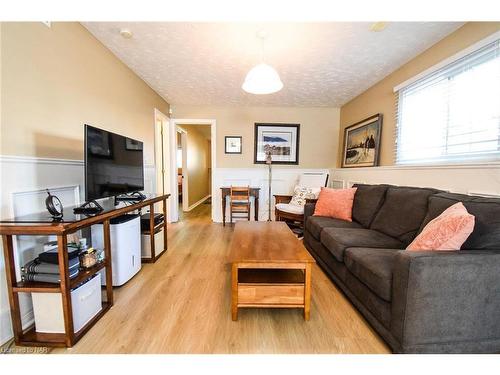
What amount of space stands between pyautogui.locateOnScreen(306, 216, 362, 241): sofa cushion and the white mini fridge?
6.02ft

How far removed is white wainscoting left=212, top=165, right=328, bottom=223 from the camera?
13.4 ft

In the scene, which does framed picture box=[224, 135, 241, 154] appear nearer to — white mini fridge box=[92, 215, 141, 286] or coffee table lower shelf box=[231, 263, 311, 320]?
white mini fridge box=[92, 215, 141, 286]

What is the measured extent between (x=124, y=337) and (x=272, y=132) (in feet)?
11.9

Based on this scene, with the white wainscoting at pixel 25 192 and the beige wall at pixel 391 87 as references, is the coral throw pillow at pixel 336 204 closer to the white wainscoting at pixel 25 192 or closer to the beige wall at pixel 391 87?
the beige wall at pixel 391 87

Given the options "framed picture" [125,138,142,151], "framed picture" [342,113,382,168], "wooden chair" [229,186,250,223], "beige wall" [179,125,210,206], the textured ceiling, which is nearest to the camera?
the textured ceiling

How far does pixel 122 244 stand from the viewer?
69.7 inches

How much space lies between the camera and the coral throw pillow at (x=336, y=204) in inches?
98.5

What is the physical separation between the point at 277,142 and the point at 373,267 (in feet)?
10.2

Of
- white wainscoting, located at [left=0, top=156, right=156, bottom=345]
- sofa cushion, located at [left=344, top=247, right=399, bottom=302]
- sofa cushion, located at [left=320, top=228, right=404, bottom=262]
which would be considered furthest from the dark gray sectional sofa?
white wainscoting, located at [left=0, top=156, right=156, bottom=345]

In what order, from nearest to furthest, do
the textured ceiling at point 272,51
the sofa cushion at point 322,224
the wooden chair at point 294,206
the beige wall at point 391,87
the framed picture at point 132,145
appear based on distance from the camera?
the beige wall at point 391,87
the textured ceiling at point 272,51
the framed picture at point 132,145
the sofa cushion at point 322,224
the wooden chair at point 294,206

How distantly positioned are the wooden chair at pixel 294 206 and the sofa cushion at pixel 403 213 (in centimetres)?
118

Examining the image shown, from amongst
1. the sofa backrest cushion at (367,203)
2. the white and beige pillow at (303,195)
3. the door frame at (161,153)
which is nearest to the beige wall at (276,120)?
the door frame at (161,153)

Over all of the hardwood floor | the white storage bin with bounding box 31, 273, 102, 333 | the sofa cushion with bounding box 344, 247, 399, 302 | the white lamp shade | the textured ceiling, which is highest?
the textured ceiling
